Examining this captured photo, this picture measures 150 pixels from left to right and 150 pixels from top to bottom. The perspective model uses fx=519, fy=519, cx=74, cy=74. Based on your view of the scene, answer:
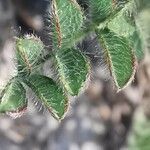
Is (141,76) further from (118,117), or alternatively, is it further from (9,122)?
(9,122)

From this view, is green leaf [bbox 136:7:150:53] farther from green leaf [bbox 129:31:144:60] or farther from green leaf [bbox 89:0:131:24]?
green leaf [bbox 89:0:131:24]

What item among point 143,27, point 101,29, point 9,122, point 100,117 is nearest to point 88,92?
point 100,117

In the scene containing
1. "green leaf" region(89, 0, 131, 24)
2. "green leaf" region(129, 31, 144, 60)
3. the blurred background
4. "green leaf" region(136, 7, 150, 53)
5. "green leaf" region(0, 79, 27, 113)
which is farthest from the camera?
the blurred background

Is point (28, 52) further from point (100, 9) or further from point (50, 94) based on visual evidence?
point (100, 9)

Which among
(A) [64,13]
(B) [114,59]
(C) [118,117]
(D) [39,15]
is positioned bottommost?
(C) [118,117]

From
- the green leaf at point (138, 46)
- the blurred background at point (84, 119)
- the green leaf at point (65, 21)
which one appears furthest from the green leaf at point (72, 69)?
the blurred background at point (84, 119)

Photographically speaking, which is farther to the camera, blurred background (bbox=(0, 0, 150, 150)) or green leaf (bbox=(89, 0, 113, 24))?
blurred background (bbox=(0, 0, 150, 150))

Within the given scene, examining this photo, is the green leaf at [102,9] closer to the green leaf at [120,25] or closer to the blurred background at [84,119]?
the green leaf at [120,25]

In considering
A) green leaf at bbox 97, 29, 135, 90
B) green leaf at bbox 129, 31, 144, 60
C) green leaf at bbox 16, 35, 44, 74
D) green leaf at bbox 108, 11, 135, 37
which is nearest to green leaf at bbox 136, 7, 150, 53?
green leaf at bbox 129, 31, 144, 60
